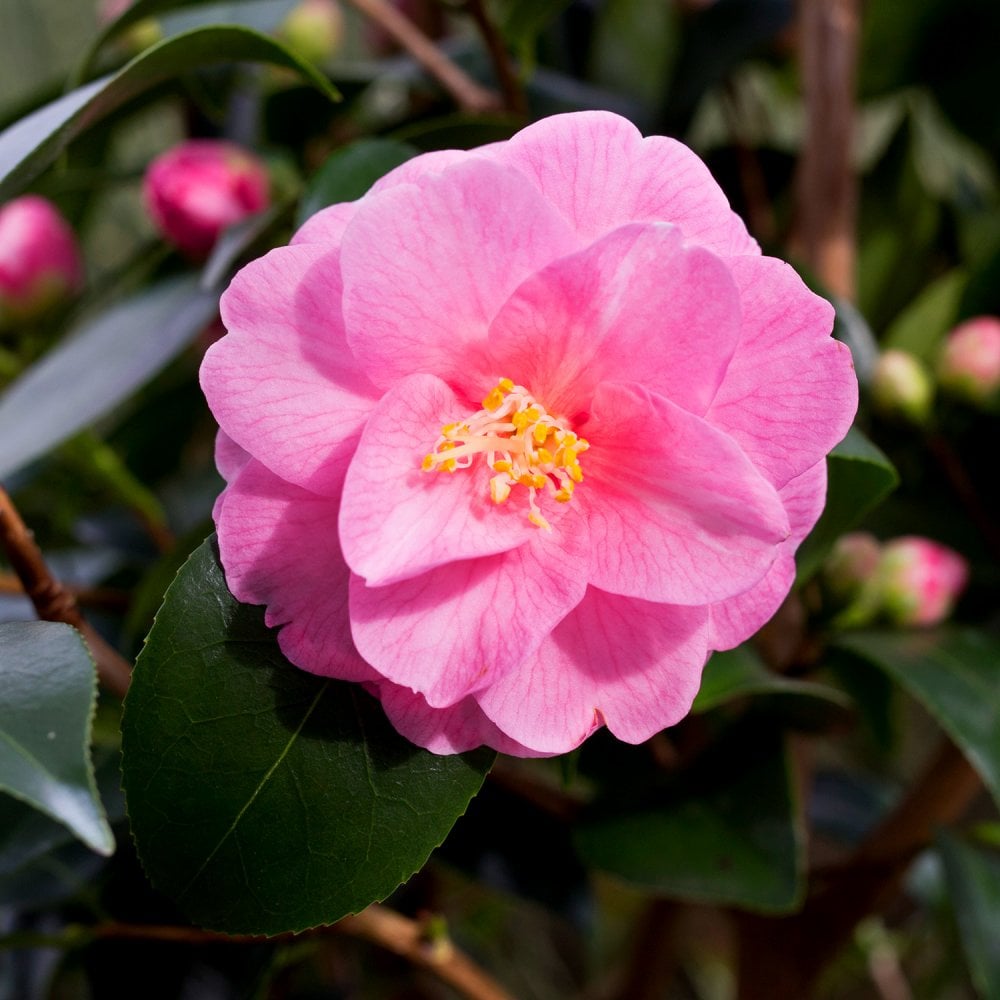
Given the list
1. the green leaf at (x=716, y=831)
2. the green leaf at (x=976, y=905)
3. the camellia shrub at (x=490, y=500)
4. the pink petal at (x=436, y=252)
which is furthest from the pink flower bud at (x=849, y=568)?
the pink petal at (x=436, y=252)

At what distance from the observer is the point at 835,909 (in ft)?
2.96

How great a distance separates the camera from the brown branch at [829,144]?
0.85 m

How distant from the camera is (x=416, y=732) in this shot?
396 millimetres

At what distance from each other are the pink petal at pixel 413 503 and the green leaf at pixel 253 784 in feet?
0.25

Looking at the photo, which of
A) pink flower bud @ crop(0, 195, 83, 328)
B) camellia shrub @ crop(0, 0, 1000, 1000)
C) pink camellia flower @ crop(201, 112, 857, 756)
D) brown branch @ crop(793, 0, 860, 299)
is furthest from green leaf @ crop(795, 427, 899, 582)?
pink flower bud @ crop(0, 195, 83, 328)

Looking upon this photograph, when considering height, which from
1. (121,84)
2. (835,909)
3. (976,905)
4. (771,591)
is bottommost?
(835,909)

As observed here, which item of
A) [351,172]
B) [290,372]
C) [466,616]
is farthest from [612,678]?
[351,172]

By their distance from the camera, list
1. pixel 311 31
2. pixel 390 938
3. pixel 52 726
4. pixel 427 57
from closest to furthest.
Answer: pixel 52 726
pixel 390 938
pixel 427 57
pixel 311 31

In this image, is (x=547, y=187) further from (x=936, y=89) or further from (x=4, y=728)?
(x=936, y=89)

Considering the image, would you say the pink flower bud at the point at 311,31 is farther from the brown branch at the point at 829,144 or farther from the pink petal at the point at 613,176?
the pink petal at the point at 613,176

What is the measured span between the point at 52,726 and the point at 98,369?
0.47 m

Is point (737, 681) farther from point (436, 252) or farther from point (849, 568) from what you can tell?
point (436, 252)

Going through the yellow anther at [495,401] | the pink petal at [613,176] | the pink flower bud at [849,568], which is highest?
the pink petal at [613,176]

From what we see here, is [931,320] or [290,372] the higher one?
[290,372]
